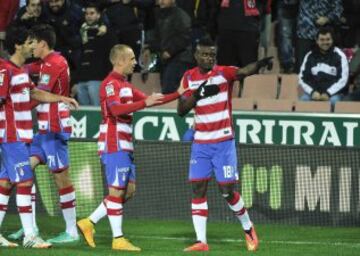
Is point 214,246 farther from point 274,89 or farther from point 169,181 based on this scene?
point 274,89

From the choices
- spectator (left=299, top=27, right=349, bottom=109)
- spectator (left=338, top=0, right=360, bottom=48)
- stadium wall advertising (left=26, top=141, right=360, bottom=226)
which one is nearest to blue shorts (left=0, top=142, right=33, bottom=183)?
stadium wall advertising (left=26, top=141, right=360, bottom=226)

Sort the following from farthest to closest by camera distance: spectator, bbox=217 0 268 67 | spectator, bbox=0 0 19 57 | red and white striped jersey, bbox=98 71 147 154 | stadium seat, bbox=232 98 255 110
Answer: spectator, bbox=0 0 19 57
spectator, bbox=217 0 268 67
stadium seat, bbox=232 98 255 110
red and white striped jersey, bbox=98 71 147 154

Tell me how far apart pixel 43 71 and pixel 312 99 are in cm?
485

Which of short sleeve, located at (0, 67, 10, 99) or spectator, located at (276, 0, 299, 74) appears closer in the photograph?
short sleeve, located at (0, 67, 10, 99)

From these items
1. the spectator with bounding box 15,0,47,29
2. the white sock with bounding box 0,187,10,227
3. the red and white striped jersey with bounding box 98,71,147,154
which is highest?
the spectator with bounding box 15,0,47,29

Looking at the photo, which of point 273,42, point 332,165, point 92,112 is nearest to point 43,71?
point 92,112

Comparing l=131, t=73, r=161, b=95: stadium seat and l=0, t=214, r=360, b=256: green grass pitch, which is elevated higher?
l=131, t=73, r=161, b=95: stadium seat

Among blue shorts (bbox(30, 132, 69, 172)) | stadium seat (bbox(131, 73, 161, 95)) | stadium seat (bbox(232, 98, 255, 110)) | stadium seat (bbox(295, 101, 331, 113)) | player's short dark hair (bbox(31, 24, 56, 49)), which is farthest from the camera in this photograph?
stadium seat (bbox(131, 73, 161, 95))

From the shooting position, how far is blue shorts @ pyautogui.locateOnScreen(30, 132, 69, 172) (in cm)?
1228

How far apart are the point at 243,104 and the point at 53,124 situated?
435 centimetres

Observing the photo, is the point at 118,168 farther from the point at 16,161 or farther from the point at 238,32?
the point at 238,32

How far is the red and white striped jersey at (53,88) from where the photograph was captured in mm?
12203

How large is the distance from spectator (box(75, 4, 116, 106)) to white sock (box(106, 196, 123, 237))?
5048 millimetres

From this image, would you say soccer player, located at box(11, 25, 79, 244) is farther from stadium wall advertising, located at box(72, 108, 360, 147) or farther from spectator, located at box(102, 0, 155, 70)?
spectator, located at box(102, 0, 155, 70)
